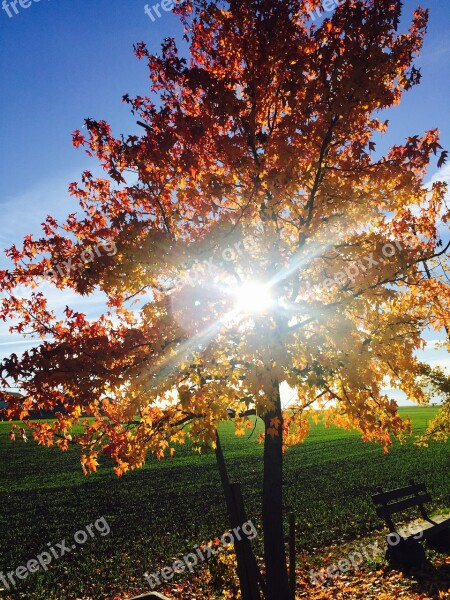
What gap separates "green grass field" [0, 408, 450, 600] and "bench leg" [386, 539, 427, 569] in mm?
4094

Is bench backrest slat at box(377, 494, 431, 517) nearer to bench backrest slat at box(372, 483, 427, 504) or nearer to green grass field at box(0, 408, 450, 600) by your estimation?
bench backrest slat at box(372, 483, 427, 504)

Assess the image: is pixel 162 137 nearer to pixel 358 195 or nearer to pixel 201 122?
pixel 201 122

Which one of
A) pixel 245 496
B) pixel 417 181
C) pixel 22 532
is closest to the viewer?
pixel 417 181

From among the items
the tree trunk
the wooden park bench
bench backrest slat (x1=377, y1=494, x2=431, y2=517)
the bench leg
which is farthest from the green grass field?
the tree trunk

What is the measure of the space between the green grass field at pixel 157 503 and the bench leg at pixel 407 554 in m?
4.09

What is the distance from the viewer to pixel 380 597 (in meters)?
7.46

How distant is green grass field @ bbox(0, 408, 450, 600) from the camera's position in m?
11.9

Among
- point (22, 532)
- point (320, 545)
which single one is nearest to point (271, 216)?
point (320, 545)

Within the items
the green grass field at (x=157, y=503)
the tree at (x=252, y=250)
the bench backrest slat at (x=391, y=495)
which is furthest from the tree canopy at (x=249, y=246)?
the green grass field at (x=157, y=503)

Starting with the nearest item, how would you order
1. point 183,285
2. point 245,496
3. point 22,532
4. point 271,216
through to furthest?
point 183,285 → point 271,216 → point 22,532 → point 245,496

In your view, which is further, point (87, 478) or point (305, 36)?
point (87, 478)

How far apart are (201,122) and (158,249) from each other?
230cm

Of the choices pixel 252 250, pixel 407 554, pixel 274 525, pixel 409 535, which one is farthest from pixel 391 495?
pixel 252 250

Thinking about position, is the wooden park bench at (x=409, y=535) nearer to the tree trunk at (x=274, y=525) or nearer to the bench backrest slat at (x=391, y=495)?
the bench backrest slat at (x=391, y=495)
